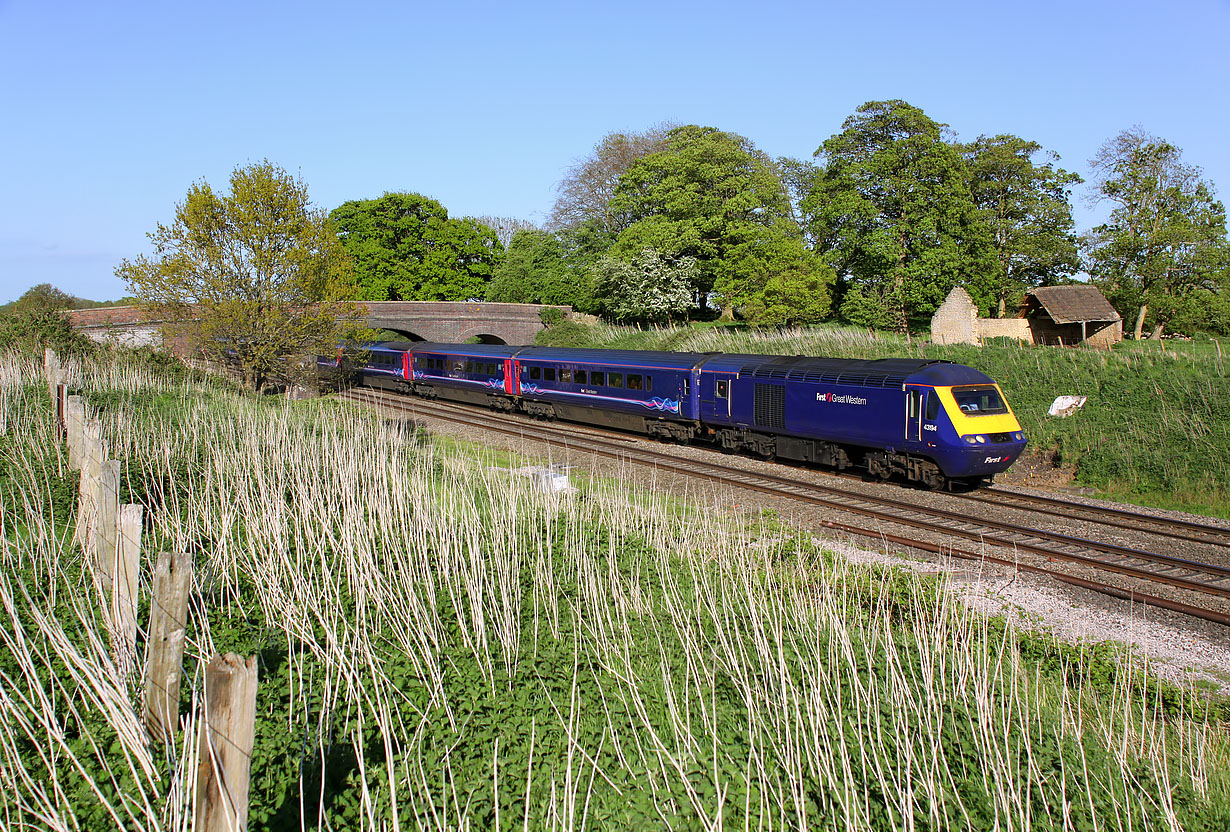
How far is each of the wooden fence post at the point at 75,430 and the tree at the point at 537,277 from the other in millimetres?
46450

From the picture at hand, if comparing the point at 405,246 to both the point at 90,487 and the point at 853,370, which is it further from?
the point at 90,487

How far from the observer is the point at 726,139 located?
161 ft

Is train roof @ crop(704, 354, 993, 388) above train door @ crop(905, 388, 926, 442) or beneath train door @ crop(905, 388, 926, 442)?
above

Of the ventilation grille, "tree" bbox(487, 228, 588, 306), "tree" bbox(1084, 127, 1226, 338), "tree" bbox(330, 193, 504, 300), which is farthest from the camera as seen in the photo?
"tree" bbox(330, 193, 504, 300)

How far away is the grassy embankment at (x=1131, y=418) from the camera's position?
56.8 feet

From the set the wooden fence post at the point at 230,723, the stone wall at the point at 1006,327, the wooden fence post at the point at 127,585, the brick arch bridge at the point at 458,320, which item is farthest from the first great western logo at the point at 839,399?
the stone wall at the point at 1006,327

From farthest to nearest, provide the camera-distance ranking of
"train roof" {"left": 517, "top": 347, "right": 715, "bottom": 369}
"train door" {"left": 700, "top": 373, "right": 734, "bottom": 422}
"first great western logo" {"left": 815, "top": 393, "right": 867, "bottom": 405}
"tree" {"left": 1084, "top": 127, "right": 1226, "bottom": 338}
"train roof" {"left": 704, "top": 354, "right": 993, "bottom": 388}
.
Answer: "tree" {"left": 1084, "top": 127, "right": 1226, "bottom": 338} < "train roof" {"left": 517, "top": 347, "right": 715, "bottom": 369} < "train door" {"left": 700, "top": 373, "right": 734, "bottom": 422} < "first great western logo" {"left": 815, "top": 393, "right": 867, "bottom": 405} < "train roof" {"left": 704, "top": 354, "right": 993, "bottom": 388}

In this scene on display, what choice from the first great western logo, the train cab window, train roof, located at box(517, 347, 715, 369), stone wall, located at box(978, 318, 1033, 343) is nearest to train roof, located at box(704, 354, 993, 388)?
the train cab window

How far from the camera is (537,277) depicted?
2402 inches

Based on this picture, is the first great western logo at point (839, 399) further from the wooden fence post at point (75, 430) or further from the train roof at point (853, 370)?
the wooden fence post at point (75, 430)

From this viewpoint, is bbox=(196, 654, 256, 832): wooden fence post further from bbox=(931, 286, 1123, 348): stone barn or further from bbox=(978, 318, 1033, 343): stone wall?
bbox=(978, 318, 1033, 343): stone wall

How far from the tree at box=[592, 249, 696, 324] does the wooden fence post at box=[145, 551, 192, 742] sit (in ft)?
146

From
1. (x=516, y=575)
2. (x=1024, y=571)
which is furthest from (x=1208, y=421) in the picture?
(x=516, y=575)

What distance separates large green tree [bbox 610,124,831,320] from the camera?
4634cm
